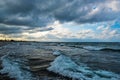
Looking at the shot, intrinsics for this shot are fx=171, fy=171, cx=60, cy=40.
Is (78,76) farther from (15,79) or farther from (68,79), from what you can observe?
(15,79)

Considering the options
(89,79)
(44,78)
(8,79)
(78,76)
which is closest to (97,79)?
(89,79)

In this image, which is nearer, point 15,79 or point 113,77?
point 15,79

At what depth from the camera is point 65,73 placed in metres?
10.5

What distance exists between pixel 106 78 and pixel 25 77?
175 inches

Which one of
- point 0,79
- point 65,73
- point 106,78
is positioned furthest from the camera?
point 65,73

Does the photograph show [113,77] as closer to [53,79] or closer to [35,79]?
[53,79]

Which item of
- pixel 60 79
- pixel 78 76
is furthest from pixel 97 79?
pixel 60 79

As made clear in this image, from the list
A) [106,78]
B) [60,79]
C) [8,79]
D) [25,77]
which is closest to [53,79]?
[60,79]

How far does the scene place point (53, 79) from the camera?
8.84 metres

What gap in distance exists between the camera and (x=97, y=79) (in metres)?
9.15

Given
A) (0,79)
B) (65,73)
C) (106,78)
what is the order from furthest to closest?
(65,73) < (106,78) < (0,79)

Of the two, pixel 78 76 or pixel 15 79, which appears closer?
pixel 15 79

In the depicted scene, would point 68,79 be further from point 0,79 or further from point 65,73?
point 0,79

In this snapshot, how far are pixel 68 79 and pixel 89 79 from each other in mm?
1110
